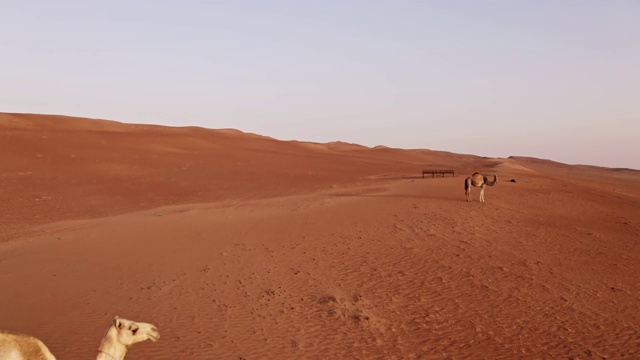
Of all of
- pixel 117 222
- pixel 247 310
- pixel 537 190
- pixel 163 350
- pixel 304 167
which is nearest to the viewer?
pixel 163 350

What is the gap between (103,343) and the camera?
19.3 ft

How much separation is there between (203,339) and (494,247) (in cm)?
1085

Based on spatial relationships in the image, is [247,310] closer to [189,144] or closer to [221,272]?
[221,272]

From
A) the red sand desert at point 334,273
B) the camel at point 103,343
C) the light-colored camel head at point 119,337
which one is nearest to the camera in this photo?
the camel at point 103,343

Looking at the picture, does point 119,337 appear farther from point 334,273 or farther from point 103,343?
point 334,273

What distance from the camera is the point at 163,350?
9.57 m

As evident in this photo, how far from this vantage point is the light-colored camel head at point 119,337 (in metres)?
5.86

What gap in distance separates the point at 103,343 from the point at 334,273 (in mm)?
8996

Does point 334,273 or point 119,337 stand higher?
point 119,337

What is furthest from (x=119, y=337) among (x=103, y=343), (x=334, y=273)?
(x=334, y=273)

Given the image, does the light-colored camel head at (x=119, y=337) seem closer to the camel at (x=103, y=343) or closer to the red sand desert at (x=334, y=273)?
the camel at (x=103, y=343)

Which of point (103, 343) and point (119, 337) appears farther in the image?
point (119, 337)

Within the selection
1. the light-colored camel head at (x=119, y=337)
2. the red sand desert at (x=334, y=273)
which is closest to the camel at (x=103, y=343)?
the light-colored camel head at (x=119, y=337)

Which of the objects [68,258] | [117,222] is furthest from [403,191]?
[68,258]
